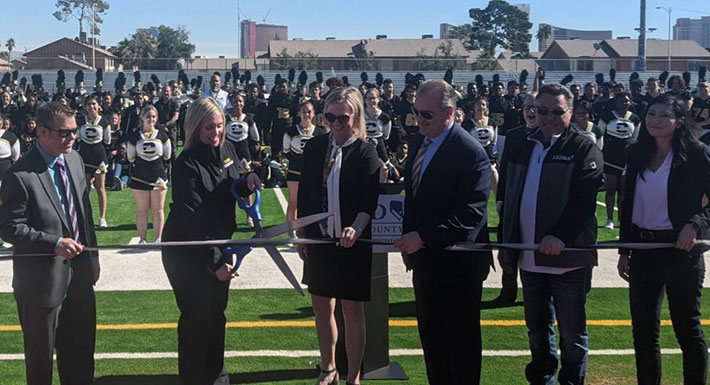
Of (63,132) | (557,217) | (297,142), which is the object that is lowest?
(557,217)

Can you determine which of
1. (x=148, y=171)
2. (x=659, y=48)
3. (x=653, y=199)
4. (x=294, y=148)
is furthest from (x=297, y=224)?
(x=659, y=48)

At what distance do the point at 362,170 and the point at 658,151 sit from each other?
1.70 metres

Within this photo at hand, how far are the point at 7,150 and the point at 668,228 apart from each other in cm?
892

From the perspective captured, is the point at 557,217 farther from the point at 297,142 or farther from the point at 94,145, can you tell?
the point at 94,145

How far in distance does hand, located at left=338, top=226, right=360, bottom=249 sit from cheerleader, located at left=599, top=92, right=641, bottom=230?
799cm

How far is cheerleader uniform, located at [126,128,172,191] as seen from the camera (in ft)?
35.7

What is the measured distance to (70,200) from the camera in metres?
4.99

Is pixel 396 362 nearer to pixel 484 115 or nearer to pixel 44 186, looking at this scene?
pixel 44 186

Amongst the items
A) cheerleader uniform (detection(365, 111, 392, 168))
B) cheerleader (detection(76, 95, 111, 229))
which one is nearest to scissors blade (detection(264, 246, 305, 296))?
cheerleader uniform (detection(365, 111, 392, 168))

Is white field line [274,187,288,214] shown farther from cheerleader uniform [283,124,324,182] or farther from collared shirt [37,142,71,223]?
collared shirt [37,142,71,223]

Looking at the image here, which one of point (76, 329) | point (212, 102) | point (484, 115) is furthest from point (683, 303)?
point (484, 115)

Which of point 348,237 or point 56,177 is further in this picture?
point 348,237

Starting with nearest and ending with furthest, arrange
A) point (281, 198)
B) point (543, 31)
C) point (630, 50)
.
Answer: point (281, 198)
point (630, 50)
point (543, 31)

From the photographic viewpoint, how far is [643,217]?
5137 millimetres
